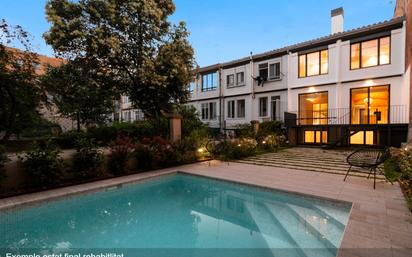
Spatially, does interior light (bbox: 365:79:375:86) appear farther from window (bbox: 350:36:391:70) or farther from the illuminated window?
the illuminated window

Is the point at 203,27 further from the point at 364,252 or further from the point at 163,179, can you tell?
the point at 364,252

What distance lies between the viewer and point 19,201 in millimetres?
4996

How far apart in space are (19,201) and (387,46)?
16.0m

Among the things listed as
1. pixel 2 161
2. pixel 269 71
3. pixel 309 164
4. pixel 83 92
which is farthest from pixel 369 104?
pixel 2 161

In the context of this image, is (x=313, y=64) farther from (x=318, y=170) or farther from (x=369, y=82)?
(x=318, y=170)

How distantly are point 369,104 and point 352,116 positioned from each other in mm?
1004

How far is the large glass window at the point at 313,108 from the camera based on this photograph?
46.6 ft

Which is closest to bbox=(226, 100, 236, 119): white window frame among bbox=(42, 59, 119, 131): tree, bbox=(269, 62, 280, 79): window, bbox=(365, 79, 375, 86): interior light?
bbox=(269, 62, 280, 79): window

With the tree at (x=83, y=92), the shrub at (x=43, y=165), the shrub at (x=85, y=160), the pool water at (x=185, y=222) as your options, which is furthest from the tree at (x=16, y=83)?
the pool water at (x=185, y=222)

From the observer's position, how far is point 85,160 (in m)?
6.78

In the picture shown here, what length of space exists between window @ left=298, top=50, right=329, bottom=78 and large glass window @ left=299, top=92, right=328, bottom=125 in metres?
1.34

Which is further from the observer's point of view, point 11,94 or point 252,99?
point 252,99

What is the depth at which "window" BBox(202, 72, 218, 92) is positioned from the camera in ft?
65.4

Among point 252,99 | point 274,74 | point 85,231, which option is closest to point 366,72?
point 274,74
